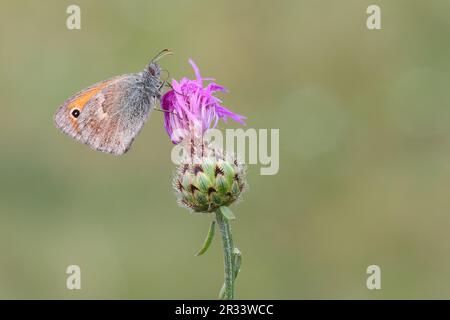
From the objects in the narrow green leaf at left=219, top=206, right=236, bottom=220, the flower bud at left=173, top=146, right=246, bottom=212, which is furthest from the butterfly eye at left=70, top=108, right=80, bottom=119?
the narrow green leaf at left=219, top=206, right=236, bottom=220

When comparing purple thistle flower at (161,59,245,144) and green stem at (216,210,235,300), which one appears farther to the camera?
purple thistle flower at (161,59,245,144)

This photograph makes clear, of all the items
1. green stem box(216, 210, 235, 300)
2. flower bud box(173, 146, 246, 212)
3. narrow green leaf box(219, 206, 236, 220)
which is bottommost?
green stem box(216, 210, 235, 300)

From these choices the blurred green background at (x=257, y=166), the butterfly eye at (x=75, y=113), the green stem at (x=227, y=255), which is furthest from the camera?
the blurred green background at (x=257, y=166)

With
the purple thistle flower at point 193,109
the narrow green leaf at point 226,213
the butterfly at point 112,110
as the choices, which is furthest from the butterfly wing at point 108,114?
the narrow green leaf at point 226,213

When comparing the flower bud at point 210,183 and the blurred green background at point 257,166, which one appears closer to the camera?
the flower bud at point 210,183

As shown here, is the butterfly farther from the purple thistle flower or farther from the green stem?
the green stem

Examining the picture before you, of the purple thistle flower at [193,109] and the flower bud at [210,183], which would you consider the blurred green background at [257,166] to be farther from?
the flower bud at [210,183]

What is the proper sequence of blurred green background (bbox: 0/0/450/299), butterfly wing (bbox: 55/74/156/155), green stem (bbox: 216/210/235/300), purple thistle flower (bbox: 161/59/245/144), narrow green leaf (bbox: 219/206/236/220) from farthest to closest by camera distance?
blurred green background (bbox: 0/0/450/299), butterfly wing (bbox: 55/74/156/155), purple thistle flower (bbox: 161/59/245/144), narrow green leaf (bbox: 219/206/236/220), green stem (bbox: 216/210/235/300)

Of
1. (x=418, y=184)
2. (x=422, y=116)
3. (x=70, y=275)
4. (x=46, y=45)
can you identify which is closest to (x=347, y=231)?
(x=418, y=184)
